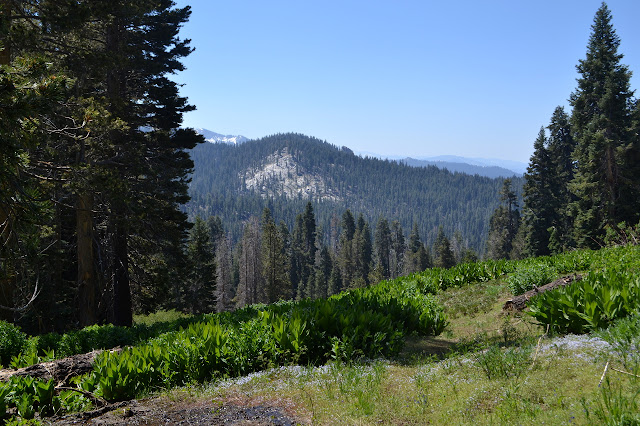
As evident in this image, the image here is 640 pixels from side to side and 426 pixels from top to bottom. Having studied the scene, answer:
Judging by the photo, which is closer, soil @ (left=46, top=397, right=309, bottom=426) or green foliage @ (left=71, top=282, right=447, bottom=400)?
soil @ (left=46, top=397, right=309, bottom=426)

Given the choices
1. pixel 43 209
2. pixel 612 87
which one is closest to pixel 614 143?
pixel 612 87

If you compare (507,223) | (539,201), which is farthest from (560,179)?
(507,223)

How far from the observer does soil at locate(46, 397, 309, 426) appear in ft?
13.4

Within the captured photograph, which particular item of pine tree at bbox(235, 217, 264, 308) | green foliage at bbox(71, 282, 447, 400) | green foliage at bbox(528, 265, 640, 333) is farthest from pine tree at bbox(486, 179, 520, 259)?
green foliage at bbox(71, 282, 447, 400)

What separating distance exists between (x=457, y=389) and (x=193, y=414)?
2803 mm

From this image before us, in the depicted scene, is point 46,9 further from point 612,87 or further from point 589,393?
point 612,87

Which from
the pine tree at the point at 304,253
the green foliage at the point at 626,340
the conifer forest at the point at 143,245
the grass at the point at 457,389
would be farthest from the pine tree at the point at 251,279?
the green foliage at the point at 626,340

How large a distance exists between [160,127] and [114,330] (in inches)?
502

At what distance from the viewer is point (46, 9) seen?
1023cm

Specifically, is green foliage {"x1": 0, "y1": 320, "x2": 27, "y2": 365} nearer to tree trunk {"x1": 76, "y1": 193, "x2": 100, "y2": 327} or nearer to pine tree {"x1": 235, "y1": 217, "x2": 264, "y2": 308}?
tree trunk {"x1": 76, "y1": 193, "x2": 100, "y2": 327}

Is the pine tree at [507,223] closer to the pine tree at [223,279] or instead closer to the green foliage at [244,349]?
the pine tree at [223,279]

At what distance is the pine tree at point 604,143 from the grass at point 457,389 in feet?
97.3

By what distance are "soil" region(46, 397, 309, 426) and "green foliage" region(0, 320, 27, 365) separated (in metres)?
5.69

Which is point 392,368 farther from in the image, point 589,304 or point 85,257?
point 85,257
